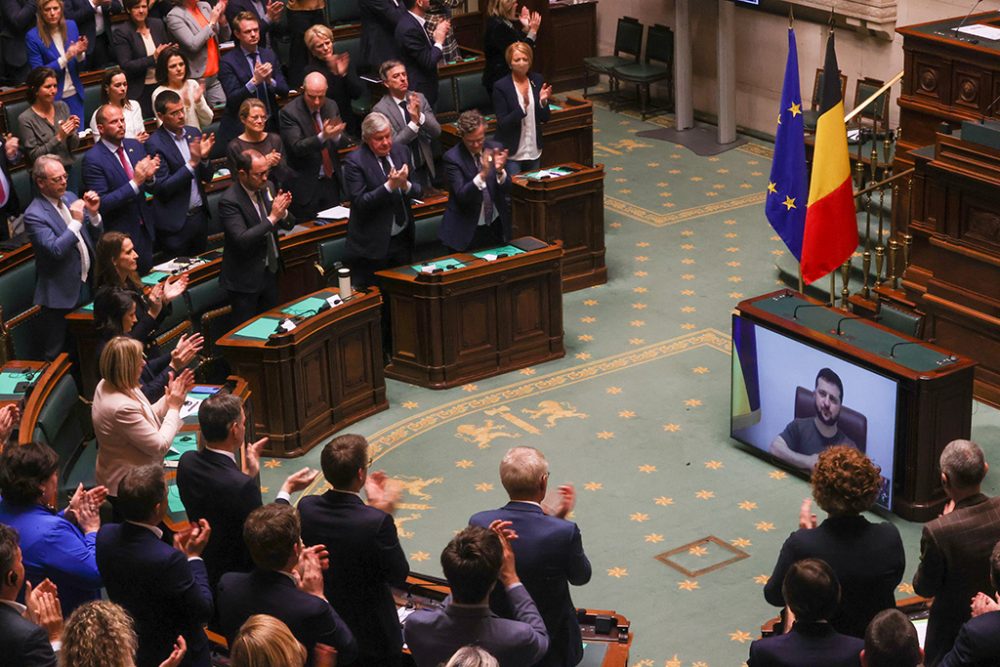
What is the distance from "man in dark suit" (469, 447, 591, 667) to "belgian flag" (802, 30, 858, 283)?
4.73m

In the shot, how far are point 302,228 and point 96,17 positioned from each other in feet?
12.1

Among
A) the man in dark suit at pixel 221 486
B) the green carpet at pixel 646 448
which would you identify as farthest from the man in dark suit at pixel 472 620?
the green carpet at pixel 646 448

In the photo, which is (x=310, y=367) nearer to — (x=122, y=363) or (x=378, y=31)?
(x=122, y=363)

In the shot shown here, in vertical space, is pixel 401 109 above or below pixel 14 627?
above

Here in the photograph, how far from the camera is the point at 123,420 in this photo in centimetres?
688

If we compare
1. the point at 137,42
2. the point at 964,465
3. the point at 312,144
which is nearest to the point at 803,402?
the point at 964,465

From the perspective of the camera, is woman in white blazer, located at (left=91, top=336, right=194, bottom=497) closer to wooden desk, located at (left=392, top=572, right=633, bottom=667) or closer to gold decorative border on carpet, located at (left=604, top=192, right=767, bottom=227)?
wooden desk, located at (left=392, top=572, right=633, bottom=667)

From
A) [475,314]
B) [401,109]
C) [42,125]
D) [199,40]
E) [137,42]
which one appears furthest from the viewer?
[199,40]

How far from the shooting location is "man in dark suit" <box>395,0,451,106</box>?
12891 millimetres

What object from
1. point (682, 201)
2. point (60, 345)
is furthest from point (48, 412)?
point (682, 201)

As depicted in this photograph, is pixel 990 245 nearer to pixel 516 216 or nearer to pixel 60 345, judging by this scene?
pixel 516 216

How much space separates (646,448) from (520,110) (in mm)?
3698

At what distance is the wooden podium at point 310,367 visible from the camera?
360 inches

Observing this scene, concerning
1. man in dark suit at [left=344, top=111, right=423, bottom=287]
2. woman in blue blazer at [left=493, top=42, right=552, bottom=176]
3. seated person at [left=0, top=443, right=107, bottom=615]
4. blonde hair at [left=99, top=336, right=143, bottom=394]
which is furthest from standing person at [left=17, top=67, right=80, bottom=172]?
seated person at [left=0, top=443, right=107, bottom=615]
